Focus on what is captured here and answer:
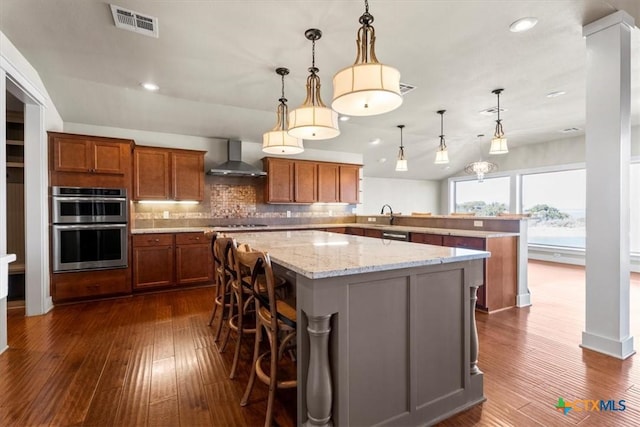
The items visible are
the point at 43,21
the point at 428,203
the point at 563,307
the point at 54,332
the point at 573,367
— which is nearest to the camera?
the point at 573,367

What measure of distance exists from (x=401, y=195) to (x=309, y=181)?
4304 millimetres

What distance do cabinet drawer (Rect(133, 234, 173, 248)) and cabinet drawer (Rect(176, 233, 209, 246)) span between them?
11 centimetres

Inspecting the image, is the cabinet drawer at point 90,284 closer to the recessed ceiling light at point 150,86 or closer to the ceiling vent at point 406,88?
the recessed ceiling light at point 150,86

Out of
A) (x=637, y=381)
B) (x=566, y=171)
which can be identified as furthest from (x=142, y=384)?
(x=566, y=171)

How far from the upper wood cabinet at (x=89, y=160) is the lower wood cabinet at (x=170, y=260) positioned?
0.88m

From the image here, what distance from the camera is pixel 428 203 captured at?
33.1 feet

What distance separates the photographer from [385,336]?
1626 mm

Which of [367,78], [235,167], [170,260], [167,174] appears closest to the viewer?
[367,78]

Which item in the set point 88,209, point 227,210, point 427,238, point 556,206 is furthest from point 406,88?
point 556,206

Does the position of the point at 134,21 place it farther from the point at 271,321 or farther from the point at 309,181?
the point at 309,181

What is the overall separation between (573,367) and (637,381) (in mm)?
345

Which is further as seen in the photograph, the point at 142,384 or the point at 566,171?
the point at 566,171

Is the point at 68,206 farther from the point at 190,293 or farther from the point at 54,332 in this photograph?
the point at 190,293

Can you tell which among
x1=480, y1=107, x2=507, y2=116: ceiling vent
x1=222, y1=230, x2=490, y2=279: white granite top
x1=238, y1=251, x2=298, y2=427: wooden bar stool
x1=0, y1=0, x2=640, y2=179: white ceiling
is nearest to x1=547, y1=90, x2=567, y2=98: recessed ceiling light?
x1=0, y1=0, x2=640, y2=179: white ceiling
